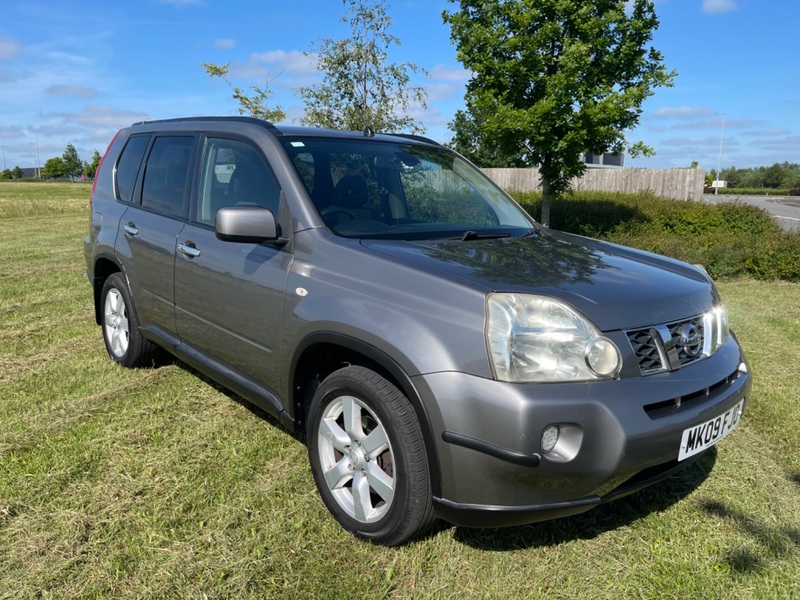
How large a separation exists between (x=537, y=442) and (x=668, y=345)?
2.39 feet

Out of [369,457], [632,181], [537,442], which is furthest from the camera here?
[632,181]

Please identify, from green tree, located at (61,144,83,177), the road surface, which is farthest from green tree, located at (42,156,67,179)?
the road surface

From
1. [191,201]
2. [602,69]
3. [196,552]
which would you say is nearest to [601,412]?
[196,552]

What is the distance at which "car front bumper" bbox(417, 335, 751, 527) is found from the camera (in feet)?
6.93

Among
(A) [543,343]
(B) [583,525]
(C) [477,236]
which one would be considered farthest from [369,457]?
(C) [477,236]

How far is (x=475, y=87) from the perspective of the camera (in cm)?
1526

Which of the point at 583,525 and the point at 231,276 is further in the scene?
the point at 231,276

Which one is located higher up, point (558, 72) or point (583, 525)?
point (558, 72)

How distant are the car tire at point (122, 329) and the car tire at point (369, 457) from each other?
240cm

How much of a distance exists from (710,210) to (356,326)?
16.1m

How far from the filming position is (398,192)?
3.51 meters

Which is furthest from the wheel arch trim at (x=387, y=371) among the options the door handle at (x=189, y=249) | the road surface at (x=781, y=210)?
the road surface at (x=781, y=210)

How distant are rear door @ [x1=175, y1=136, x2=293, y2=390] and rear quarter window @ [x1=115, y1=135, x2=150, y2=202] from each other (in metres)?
1.10

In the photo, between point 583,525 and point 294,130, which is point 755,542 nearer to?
point 583,525
